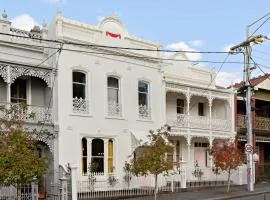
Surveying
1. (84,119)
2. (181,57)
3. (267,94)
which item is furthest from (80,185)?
(267,94)

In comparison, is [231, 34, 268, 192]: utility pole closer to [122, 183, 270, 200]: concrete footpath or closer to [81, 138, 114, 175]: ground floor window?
[122, 183, 270, 200]: concrete footpath

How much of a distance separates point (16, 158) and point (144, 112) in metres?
13.1

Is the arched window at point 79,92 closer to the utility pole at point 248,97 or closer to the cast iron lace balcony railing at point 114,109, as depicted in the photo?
the cast iron lace balcony railing at point 114,109

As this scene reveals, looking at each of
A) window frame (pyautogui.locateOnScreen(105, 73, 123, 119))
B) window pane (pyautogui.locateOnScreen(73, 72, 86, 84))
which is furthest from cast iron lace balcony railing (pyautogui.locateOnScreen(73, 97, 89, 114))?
window frame (pyautogui.locateOnScreen(105, 73, 123, 119))

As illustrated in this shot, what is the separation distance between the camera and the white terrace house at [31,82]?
22.7 meters

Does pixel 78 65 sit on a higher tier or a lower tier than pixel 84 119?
higher

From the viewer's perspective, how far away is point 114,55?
2647 cm

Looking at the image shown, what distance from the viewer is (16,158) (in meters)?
15.7

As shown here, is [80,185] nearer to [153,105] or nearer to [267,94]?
[153,105]

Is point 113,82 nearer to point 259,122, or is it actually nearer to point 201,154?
point 201,154

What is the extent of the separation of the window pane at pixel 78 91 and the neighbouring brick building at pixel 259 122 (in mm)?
13659

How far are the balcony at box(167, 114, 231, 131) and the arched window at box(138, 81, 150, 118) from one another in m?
2.13

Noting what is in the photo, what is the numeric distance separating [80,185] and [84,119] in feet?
11.0

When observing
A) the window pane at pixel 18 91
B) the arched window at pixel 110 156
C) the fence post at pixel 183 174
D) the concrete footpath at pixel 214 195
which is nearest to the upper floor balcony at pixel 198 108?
the fence post at pixel 183 174
